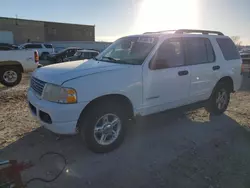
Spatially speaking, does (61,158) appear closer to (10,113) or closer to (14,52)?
(10,113)

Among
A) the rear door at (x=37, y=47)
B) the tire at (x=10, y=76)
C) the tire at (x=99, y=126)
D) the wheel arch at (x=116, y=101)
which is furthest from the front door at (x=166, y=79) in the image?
the rear door at (x=37, y=47)

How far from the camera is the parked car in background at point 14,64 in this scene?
28.5 ft

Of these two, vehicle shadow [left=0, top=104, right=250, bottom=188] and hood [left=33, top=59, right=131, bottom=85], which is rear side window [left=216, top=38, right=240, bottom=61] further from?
hood [left=33, top=59, right=131, bottom=85]

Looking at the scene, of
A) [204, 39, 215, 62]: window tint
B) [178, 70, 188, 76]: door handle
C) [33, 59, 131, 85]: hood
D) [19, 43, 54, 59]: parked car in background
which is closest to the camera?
[33, 59, 131, 85]: hood

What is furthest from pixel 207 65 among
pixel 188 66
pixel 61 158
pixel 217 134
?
pixel 61 158

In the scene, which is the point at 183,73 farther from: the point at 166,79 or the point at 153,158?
the point at 153,158

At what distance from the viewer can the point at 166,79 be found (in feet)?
13.8

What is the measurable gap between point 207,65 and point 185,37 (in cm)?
83

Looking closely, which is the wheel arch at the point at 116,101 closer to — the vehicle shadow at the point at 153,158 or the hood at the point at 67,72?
the hood at the point at 67,72

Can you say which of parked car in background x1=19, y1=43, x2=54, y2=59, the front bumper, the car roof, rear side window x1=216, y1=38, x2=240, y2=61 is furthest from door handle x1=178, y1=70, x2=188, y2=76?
parked car in background x1=19, y1=43, x2=54, y2=59

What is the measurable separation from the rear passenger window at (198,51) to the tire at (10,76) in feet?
22.5

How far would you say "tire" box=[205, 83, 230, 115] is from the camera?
17.9 feet

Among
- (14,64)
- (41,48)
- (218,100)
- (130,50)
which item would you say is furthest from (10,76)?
(41,48)

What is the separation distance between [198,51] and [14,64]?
6.94 metres
